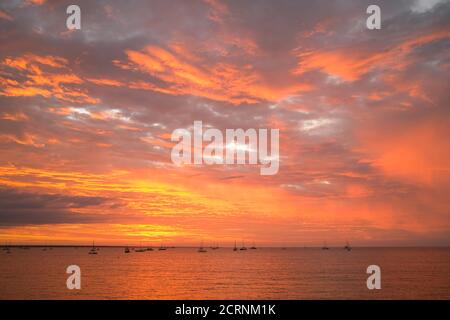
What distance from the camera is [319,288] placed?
72.5 m

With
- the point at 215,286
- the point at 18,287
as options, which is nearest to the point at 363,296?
the point at 215,286

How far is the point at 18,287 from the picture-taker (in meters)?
71.3

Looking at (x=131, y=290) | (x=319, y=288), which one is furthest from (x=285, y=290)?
(x=131, y=290)
